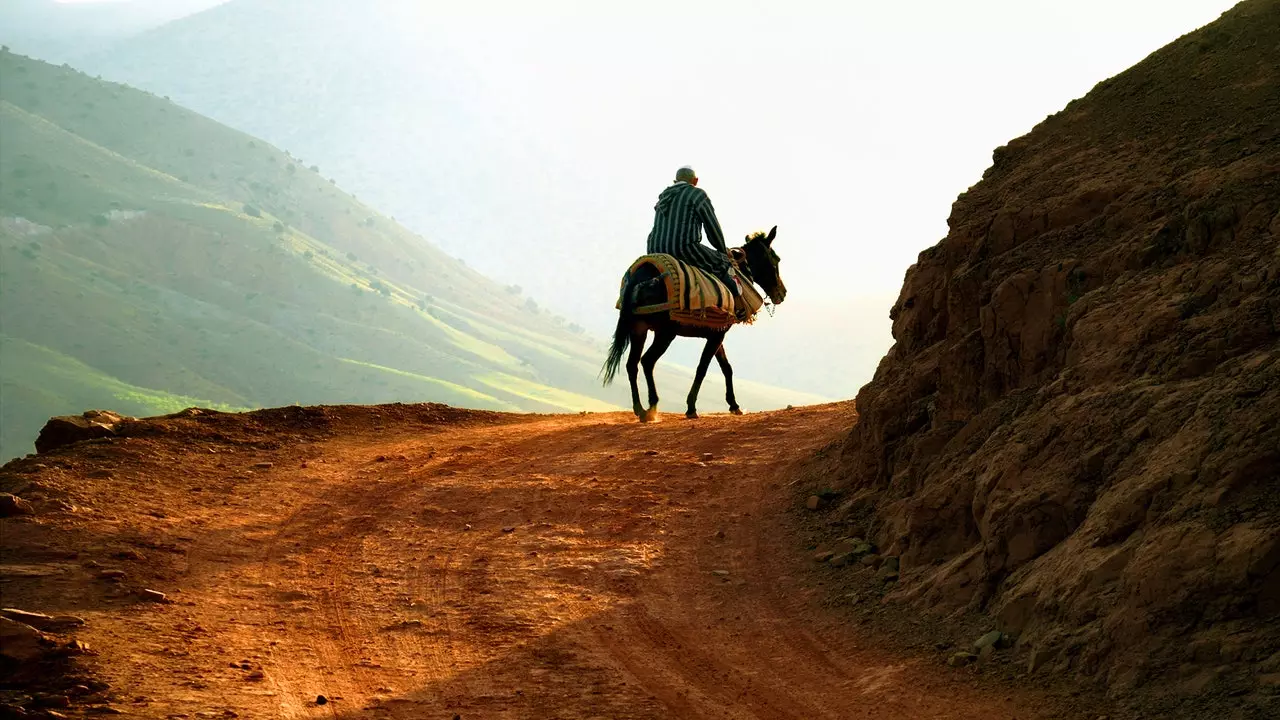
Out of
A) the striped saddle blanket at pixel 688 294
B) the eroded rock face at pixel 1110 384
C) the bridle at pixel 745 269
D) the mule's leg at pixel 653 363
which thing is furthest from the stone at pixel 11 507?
the bridle at pixel 745 269

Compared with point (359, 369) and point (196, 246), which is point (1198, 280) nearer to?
point (359, 369)

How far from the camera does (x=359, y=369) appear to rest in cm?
14638

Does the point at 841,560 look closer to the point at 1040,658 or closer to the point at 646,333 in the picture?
the point at 1040,658

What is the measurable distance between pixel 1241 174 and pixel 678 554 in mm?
5065

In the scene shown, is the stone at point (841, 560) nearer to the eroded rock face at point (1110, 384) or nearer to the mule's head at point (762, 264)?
the eroded rock face at point (1110, 384)

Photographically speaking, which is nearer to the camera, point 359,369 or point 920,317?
point 920,317

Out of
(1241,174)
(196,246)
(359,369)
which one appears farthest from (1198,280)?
(196,246)

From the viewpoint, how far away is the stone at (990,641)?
23.1ft

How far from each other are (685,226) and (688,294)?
125 cm

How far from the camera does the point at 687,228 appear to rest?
16.7 metres

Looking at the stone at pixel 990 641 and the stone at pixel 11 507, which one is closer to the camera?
the stone at pixel 990 641

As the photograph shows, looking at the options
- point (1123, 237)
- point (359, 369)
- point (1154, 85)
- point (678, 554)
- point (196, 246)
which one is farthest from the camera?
point (196, 246)

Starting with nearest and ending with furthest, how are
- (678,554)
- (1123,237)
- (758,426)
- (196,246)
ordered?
(1123,237)
(678,554)
(758,426)
(196,246)

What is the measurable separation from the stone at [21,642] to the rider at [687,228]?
11.2 meters
